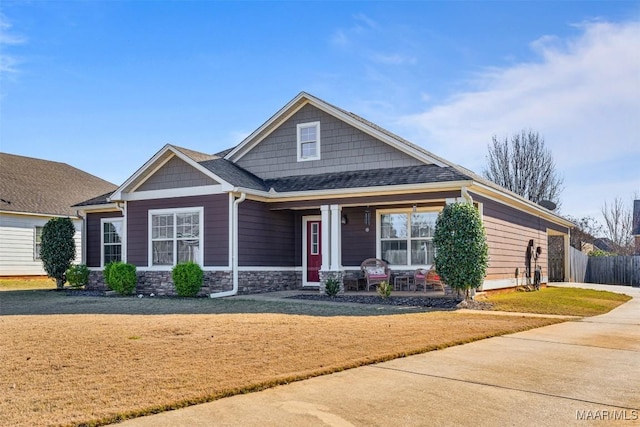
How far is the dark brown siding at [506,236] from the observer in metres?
16.4

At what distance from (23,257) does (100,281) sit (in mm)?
6823

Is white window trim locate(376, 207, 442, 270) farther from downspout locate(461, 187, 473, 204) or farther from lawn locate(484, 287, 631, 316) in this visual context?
lawn locate(484, 287, 631, 316)

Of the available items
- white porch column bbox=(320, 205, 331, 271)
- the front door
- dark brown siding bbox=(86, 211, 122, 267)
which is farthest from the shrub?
dark brown siding bbox=(86, 211, 122, 267)

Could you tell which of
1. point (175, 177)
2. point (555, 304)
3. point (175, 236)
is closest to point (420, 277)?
point (555, 304)

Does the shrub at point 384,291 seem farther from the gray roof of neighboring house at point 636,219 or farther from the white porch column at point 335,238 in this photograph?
the gray roof of neighboring house at point 636,219

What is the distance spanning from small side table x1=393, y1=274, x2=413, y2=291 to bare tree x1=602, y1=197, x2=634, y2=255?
2945cm

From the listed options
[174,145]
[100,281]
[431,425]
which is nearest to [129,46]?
[174,145]

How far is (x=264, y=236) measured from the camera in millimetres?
16859

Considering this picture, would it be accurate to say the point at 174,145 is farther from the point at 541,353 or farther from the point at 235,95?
the point at 541,353

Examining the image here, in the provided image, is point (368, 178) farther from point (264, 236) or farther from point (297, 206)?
point (264, 236)

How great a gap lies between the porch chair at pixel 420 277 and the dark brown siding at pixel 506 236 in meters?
1.92

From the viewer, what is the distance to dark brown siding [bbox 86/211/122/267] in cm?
1995

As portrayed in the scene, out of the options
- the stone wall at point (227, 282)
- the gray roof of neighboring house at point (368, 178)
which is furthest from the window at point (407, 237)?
the stone wall at point (227, 282)

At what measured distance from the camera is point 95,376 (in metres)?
5.76
